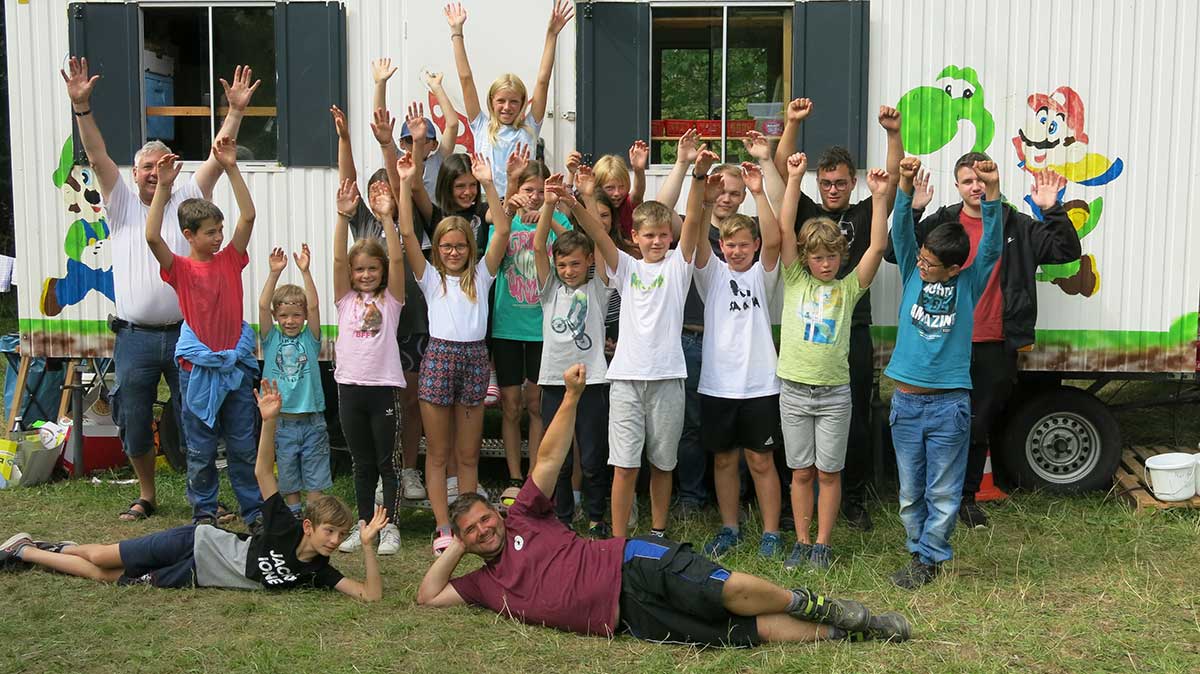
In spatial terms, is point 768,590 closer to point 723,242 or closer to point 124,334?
point 723,242

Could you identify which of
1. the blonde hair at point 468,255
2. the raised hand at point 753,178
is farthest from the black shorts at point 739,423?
the blonde hair at point 468,255

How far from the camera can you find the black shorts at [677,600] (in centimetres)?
419

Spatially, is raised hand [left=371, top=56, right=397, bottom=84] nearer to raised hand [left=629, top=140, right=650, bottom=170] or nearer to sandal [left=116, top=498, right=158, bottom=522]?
raised hand [left=629, top=140, right=650, bottom=170]

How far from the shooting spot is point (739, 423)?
545 centimetres

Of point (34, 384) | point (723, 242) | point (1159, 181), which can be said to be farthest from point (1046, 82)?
point (34, 384)

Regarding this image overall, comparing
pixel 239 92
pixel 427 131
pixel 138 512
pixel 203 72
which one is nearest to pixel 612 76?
pixel 427 131

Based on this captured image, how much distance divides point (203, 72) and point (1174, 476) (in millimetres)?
5544

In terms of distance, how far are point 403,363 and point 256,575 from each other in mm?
1543

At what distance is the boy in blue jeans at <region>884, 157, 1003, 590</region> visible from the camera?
5.01 meters

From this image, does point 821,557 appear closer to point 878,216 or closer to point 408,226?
point 878,216

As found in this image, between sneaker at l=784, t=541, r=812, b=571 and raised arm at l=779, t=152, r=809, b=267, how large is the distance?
1.25 m

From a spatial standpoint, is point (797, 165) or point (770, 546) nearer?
point (797, 165)

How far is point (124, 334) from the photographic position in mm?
5965

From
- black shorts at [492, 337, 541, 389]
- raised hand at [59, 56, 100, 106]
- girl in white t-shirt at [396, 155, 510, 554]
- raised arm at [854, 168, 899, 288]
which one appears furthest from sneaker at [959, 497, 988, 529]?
raised hand at [59, 56, 100, 106]
